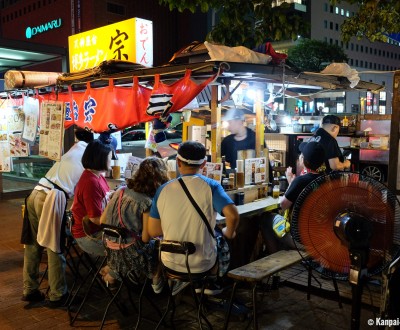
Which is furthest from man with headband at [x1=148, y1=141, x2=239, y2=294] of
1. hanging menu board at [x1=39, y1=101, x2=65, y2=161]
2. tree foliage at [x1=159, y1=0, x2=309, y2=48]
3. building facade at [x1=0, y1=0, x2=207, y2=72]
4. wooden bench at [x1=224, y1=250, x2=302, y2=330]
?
building facade at [x1=0, y1=0, x2=207, y2=72]

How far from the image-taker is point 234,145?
6.85m

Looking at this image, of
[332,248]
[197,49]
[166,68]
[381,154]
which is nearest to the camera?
[332,248]

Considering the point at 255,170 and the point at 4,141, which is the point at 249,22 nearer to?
the point at 255,170

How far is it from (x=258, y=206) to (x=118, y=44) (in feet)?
13.1

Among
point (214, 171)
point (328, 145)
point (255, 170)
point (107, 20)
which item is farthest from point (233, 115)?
point (107, 20)

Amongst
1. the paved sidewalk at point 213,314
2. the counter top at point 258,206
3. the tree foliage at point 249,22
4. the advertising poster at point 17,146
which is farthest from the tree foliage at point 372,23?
the advertising poster at point 17,146

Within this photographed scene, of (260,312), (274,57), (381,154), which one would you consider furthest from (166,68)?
(381,154)

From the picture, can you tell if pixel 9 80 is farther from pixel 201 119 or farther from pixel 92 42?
pixel 201 119

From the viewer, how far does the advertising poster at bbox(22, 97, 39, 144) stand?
6.67m

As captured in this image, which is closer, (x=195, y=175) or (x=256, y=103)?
(x=195, y=175)

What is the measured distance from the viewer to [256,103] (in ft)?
20.8

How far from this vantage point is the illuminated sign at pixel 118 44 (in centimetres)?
696

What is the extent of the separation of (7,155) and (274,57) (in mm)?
5424

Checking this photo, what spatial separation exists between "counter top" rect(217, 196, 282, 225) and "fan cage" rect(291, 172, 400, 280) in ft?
6.40
